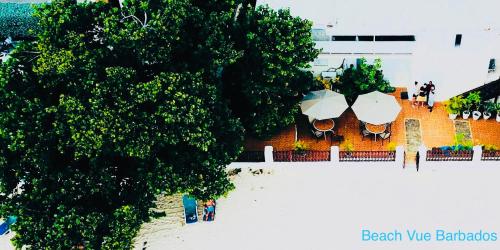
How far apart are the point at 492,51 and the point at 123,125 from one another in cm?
1953

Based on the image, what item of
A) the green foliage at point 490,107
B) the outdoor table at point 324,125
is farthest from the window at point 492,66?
the outdoor table at point 324,125

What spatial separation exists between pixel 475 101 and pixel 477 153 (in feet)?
12.5

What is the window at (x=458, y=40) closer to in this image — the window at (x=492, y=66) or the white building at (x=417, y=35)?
the white building at (x=417, y=35)

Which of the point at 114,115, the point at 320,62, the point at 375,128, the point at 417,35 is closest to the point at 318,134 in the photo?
the point at 375,128

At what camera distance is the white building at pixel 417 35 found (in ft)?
115

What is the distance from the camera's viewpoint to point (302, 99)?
121 ft

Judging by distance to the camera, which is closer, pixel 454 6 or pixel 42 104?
pixel 42 104

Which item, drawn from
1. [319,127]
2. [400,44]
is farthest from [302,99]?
[400,44]

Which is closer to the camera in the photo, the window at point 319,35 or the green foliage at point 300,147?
the green foliage at point 300,147

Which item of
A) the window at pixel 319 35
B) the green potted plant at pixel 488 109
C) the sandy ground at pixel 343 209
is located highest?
the window at pixel 319 35

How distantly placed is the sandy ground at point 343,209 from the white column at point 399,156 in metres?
0.48

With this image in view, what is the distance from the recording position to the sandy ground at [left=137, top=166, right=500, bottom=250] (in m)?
32.7

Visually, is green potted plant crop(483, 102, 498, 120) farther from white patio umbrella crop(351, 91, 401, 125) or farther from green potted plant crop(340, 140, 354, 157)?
green potted plant crop(340, 140, 354, 157)

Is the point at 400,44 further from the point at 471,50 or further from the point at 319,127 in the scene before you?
the point at 319,127
